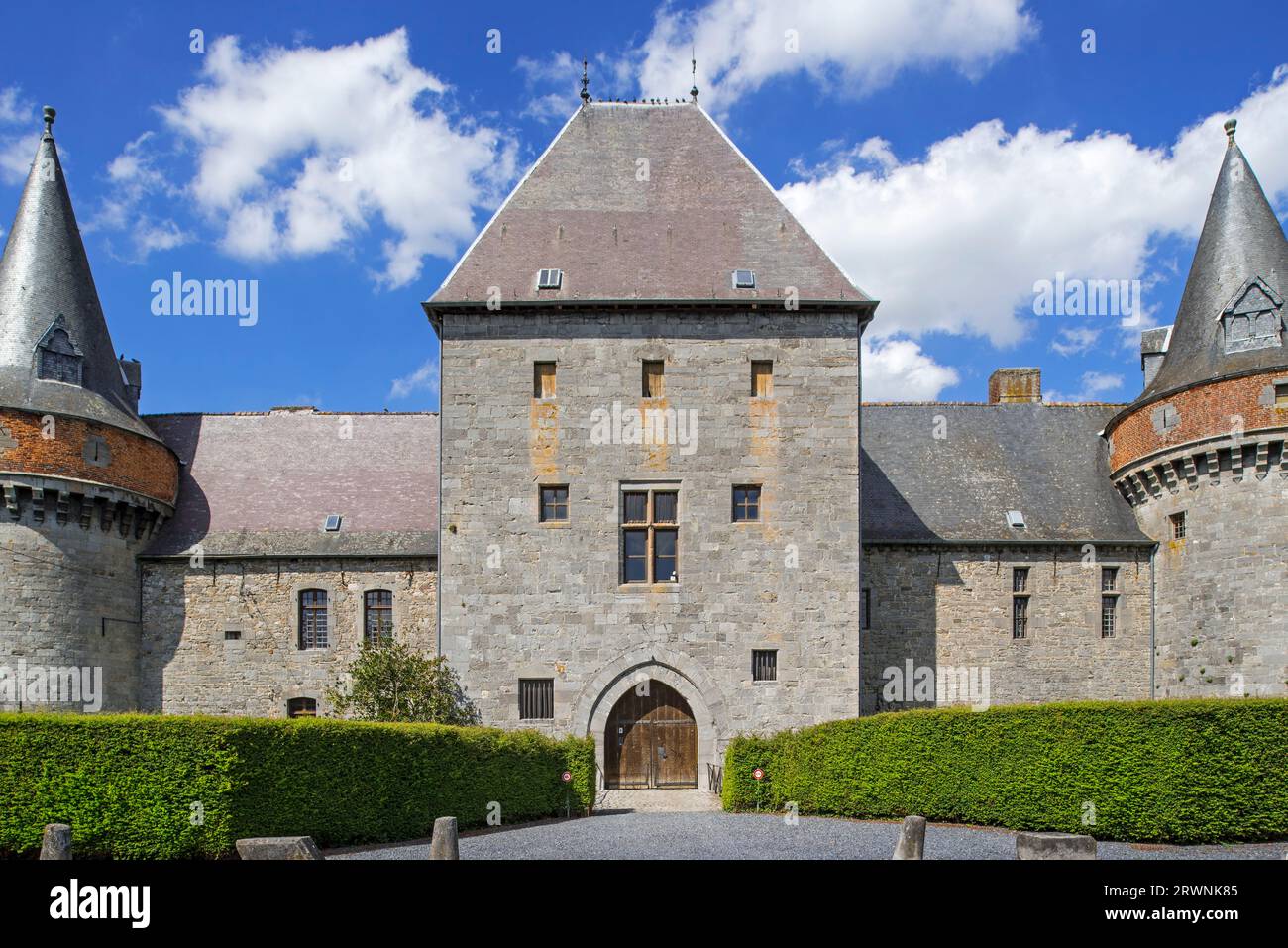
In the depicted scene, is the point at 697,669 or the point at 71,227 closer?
the point at 697,669

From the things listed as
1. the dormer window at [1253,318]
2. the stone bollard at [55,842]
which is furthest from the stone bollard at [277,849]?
the dormer window at [1253,318]

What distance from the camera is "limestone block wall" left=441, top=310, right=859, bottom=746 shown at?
76.8 ft

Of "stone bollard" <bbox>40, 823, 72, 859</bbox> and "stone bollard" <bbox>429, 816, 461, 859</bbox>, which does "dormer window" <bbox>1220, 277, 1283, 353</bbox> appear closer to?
"stone bollard" <bbox>429, 816, 461, 859</bbox>

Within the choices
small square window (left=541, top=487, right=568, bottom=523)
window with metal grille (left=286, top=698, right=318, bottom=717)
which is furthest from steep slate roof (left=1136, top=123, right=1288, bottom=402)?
window with metal grille (left=286, top=698, right=318, bottom=717)

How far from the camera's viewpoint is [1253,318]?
982 inches

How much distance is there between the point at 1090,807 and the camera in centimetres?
1574

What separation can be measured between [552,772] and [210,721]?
7620 mm

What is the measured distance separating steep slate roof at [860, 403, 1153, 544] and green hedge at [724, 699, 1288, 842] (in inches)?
370

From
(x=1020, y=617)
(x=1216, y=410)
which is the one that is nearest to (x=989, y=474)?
(x=1020, y=617)

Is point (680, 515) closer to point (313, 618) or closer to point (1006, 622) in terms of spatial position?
point (1006, 622)

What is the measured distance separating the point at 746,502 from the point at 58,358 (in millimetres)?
15734

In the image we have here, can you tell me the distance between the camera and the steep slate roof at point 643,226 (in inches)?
965
